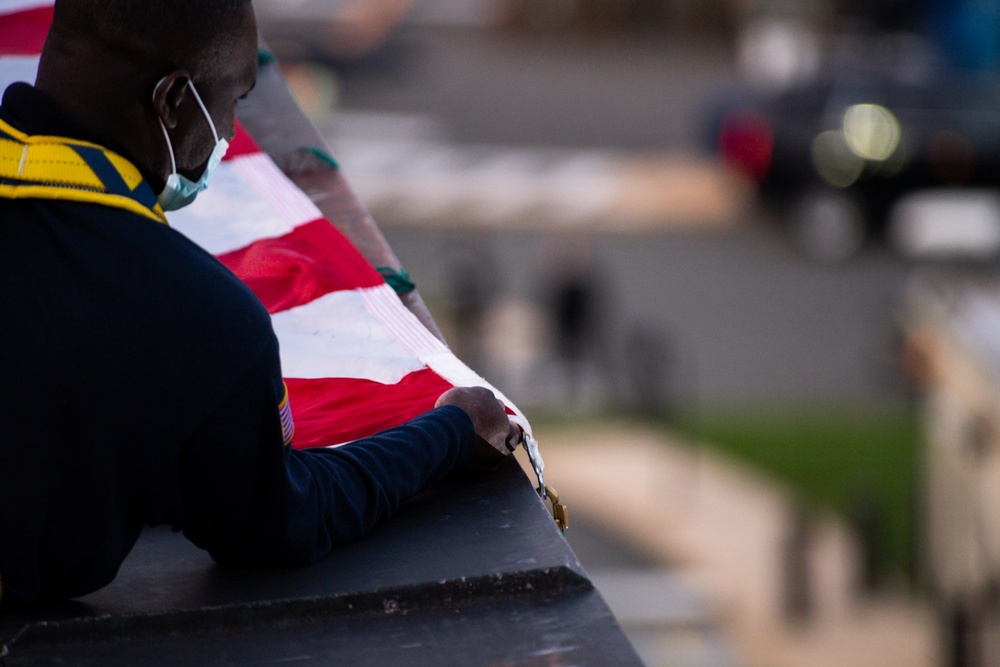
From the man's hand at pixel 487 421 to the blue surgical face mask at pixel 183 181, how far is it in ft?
1.81

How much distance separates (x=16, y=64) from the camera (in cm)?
338

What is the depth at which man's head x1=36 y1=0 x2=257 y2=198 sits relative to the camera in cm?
200

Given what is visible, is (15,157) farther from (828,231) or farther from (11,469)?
(828,231)

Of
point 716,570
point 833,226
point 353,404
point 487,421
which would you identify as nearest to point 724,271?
point 833,226

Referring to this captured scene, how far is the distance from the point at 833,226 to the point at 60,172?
52.6 feet

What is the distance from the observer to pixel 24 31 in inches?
144

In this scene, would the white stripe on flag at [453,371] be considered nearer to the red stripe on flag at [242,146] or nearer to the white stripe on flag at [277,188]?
the white stripe on flag at [277,188]

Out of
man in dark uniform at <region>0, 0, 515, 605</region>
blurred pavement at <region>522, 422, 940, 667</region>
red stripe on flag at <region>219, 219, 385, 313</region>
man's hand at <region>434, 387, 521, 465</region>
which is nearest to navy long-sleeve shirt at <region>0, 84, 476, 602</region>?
man in dark uniform at <region>0, 0, 515, 605</region>

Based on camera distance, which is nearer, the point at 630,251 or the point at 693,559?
the point at 693,559

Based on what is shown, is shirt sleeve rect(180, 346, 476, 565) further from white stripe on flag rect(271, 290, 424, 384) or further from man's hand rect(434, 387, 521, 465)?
white stripe on flag rect(271, 290, 424, 384)

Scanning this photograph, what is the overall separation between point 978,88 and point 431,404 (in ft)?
53.6

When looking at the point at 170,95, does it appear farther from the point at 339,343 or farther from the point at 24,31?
the point at 24,31

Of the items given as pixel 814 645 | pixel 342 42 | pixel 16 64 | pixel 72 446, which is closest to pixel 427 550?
pixel 72 446

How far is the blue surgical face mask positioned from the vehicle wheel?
1560 centimetres
